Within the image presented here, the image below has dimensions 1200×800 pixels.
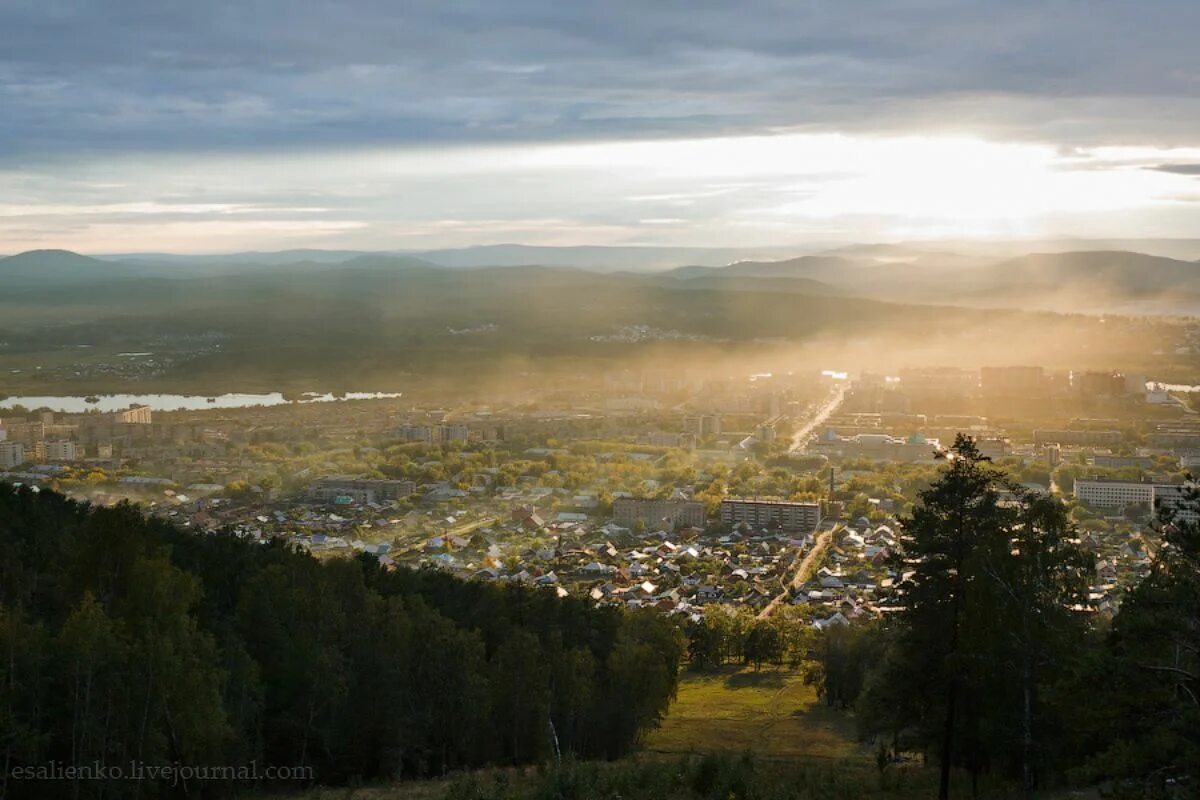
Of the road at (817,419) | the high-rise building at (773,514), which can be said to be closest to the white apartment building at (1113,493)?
the high-rise building at (773,514)

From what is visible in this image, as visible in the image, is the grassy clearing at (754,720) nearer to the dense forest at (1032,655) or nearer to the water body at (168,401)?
the dense forest at (1032,655)

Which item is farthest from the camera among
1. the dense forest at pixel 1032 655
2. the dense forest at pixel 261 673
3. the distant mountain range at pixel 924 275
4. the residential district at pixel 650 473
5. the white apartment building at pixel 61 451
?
the distant mountain range at pixel 924 275

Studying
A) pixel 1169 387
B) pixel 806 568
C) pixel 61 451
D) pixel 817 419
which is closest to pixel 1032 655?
pixel 806 568

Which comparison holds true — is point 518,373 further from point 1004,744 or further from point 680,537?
point 1004,744

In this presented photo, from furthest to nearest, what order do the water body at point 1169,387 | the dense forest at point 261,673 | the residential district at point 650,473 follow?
the water body at point 1169,387 → the residential district at point 650,473 → the dense forest at point 261,673

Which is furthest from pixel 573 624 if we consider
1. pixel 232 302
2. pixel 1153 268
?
pixel 232 302

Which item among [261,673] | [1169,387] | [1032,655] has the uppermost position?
[1032,655]

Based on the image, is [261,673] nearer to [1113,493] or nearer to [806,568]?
[806,568]
